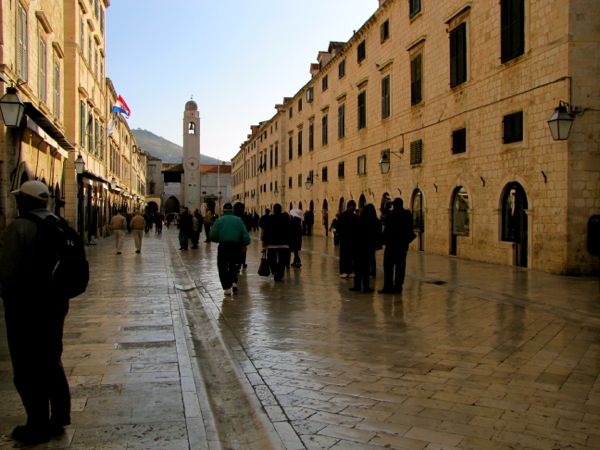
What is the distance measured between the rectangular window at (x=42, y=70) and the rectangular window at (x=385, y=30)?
13686 millimetres

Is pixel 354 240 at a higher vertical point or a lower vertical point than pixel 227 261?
higher

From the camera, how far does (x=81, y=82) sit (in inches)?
950

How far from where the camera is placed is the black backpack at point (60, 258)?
369 cm

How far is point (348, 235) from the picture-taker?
40.0 feet

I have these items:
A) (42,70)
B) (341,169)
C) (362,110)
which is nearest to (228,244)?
(42,70)

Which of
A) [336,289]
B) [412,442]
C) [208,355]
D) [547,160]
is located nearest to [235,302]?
[336,289]

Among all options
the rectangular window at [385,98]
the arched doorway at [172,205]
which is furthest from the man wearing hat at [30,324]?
the arched doorway at [172,205]

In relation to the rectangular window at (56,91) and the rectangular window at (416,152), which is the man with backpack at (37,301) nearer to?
the rectangular window at (56,91)

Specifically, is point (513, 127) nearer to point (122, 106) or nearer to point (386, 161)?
point (386, 161)

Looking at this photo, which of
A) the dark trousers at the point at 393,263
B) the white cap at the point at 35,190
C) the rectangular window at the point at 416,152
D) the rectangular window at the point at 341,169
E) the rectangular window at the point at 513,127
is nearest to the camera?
the white cap at the point at 35,190

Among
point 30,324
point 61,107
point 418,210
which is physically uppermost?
point 61,107

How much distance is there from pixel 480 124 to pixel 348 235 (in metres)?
7.23

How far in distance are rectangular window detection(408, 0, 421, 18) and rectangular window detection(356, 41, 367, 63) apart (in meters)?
5.44

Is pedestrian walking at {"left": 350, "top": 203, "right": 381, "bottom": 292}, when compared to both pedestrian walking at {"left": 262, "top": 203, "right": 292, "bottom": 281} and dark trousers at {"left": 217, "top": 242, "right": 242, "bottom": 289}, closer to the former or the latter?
pedestrian walking at {"left": 262, "top": 203, "right": 292, "bottom": 281}
